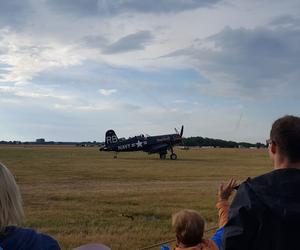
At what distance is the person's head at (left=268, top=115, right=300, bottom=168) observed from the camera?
8.17ft

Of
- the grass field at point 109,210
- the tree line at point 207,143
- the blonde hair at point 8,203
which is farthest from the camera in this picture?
the tree line at point 207,143

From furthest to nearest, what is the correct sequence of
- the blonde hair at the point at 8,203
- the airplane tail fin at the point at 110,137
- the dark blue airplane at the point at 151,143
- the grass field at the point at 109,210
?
the airplane tail fin at the point at 110,137 < the dark blue airplane at the point at 151,143 < the grass field at the point at 109,210 < the blonde hair at the point at 8,203

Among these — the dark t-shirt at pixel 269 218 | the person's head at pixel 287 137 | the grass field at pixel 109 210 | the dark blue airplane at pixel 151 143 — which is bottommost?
the grass field at pixel 109 210

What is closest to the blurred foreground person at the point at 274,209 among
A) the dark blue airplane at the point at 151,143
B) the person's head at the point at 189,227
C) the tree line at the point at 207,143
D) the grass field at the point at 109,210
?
the person's head at the point at 189,227

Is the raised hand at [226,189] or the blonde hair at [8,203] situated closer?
the blonde hair at [8,203]

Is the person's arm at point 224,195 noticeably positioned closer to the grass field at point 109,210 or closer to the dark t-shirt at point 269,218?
the dark t-shirt at point 269,218

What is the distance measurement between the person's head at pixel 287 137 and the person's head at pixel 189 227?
985 millimetres

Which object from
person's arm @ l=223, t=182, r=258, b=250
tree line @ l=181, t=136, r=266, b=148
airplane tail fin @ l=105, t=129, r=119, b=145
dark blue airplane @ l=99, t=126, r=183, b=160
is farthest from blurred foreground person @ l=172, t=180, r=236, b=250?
tree line @ l=181, t=136, r=266, b=148

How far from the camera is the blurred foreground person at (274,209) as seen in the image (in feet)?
8.05

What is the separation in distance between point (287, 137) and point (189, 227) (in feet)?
3.69

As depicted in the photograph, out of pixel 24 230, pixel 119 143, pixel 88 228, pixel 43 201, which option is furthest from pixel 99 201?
pixel 119 143

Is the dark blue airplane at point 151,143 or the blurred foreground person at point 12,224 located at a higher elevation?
the dark blue airplane at point 151,143

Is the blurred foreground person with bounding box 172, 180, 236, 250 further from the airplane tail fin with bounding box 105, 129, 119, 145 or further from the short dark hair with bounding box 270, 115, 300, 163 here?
the airplane tail fin with bounding box 105, 129, 119, 145

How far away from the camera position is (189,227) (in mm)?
3340
